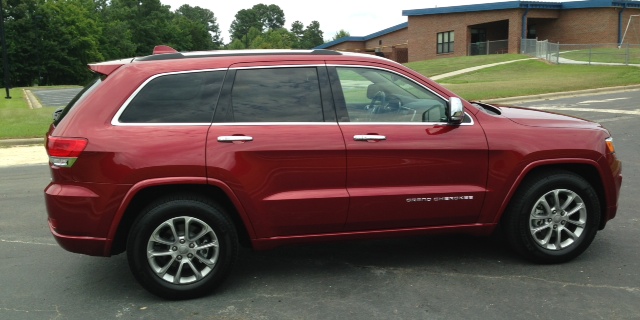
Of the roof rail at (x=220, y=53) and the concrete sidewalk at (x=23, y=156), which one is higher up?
the roof rail at (x=220, y=53)

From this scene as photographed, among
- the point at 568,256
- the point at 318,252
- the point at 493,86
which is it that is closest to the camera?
the point at 568,256

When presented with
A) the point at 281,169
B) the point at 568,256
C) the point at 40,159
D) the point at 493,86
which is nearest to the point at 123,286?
the point at 281,169

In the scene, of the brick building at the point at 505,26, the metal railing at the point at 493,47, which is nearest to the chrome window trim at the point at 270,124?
the brick building at the point at 505,26

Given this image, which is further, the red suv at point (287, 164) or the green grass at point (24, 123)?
the green grass at point (24, 123)

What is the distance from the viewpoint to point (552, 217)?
489cm

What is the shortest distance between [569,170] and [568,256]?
699 millimetres

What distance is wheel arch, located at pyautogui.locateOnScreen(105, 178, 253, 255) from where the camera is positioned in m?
4.20

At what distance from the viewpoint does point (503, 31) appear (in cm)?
5559

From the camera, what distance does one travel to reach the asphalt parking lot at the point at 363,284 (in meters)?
4.13

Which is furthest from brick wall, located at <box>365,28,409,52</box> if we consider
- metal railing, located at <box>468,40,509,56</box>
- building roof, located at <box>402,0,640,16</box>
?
metal railing, located at <box>468,40,509,56</box>

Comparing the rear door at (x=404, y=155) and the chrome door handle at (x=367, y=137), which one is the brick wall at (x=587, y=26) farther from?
the chrome door handle at (x=367, y=137)

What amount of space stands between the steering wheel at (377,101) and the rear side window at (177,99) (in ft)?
3.78

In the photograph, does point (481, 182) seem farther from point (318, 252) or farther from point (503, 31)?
point (503, 31)

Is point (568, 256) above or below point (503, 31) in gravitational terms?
below
